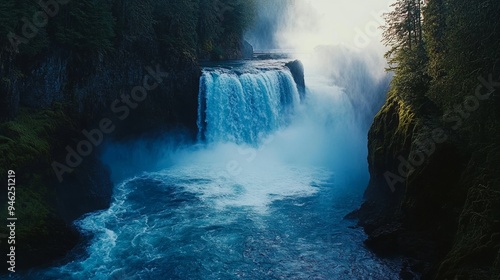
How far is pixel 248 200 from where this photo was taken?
2581cm

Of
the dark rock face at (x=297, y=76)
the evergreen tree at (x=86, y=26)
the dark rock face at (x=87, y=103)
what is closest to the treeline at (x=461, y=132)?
the dark rock face at (x=87, y=103)

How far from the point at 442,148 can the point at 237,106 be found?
66.7ft

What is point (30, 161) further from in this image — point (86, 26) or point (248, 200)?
point (248, 200)

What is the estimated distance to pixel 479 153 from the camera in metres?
14.5

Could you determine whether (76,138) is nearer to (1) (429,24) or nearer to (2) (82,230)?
(2) (82,230)

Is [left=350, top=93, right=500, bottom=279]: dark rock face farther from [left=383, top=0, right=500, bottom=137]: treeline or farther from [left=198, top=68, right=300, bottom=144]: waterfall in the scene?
[left=198, top=68, right=300, bottom=144]: waterfall

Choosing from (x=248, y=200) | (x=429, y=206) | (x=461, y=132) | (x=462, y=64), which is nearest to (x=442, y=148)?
(x=461, y=132)

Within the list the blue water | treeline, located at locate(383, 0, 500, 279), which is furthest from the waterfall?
treeline, located at locate(383, 0, 500, 279)

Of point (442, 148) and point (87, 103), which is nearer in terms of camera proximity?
point (442, 148)

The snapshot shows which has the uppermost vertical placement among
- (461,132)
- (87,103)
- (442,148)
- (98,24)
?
(98,24)

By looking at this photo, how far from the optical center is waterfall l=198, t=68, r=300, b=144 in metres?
34.2

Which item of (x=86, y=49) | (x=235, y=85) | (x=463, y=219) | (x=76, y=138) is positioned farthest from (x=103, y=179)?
(x=463, y=219)

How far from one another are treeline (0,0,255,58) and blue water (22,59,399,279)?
556 centimetres

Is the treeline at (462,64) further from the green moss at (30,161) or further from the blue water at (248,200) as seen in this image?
the green moss at (30,161)
